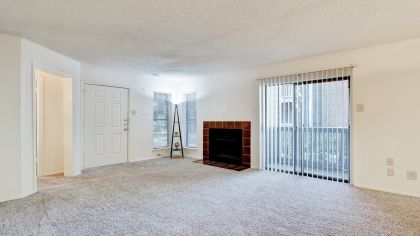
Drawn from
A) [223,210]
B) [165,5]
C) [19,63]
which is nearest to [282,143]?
[223,210]

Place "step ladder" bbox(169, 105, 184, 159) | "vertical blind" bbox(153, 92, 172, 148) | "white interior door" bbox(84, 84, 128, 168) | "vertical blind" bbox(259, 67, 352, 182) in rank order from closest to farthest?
"vertical blind" bbox(259, 67, 352, 182), "white interior door" bbox(84, 84, 128, 168), "vertical blind" bbox(153, 92, 172, 148), "step ladder" bbox(169, 105, 184, 159)

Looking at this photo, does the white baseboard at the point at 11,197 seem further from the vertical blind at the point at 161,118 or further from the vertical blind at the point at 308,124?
the vertical blind at the point at 308,124

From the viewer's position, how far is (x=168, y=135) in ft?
22.0

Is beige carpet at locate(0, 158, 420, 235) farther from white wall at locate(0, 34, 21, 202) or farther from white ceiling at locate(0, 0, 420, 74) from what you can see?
white ceiling at locate(0, 0, 420, 74)

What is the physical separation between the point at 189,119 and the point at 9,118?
4.04 meters

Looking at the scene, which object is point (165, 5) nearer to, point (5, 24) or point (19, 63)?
point (5, 24)

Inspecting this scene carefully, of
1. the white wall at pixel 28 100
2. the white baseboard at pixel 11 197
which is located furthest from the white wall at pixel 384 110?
the white baseboard at pixel 11 197

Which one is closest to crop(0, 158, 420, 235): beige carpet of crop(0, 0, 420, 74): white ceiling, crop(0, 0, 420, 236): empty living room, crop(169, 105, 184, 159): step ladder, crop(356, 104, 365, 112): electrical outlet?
crop(0, 0, 420, 236): empty living room

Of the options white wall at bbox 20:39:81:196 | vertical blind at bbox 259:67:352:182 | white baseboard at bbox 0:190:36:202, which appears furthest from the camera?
vertical blind at bbox 259:67:352:182

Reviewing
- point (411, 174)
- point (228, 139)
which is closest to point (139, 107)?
point (228, 139)

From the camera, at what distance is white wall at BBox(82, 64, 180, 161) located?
5.57 m

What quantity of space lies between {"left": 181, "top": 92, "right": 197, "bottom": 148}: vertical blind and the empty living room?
64cm

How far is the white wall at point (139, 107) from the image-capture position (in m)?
5.57

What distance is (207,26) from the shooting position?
283cm
